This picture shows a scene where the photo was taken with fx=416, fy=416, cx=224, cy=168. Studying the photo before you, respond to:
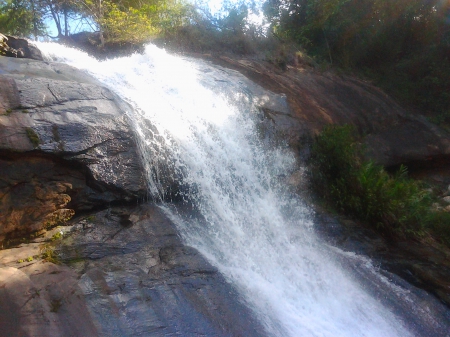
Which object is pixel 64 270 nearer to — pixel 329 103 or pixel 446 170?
pixel 329 103

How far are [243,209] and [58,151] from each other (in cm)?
333

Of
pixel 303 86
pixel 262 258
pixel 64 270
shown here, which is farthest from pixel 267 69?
pixel 64 270

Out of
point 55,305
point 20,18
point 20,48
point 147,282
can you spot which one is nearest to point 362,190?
point 147,282

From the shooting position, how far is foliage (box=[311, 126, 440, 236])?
8789 mm

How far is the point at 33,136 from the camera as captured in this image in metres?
5.68

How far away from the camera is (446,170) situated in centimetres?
1328

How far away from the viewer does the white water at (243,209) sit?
585 centimetres

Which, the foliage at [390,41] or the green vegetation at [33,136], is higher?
the foliage at [390,41]

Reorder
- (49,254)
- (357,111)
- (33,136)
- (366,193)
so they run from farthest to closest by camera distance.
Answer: (357,111) → (366,193) → (33,136) → (49,254)

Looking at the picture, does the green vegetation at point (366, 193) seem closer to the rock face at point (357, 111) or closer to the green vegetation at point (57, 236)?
the rock face at point (357, 111)

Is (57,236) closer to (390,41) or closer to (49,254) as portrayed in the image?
(49,254)

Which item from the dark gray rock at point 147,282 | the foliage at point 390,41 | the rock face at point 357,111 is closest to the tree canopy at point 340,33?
the foliage at point 390,41

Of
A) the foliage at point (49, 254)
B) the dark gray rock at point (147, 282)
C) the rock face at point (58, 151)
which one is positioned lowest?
the dark gray rock at point (147, 282)

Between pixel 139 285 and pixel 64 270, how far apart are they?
0.91 metres
